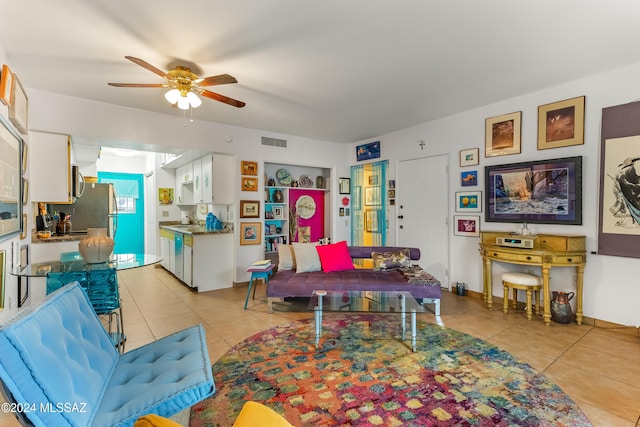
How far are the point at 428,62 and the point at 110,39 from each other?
2.73m

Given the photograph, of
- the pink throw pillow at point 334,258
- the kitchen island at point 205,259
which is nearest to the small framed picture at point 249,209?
the kitchen island at point 205,259

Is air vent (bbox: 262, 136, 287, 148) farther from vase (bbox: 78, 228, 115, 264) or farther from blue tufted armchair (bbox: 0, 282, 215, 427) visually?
blue tufted armchair (bbox: 0, 282, 215, 427)

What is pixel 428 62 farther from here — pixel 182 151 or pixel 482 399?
pixel 182 151

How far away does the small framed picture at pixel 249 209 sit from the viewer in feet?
16.5

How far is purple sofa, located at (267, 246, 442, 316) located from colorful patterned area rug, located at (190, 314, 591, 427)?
1.72ft

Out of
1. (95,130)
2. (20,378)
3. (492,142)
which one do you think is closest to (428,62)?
(492,142)

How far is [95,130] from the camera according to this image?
382 cm

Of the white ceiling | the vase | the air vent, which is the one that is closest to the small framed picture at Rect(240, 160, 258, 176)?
the air vent

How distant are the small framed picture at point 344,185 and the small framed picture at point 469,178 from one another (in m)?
2.36

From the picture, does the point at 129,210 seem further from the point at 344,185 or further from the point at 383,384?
→ the point at 383,384

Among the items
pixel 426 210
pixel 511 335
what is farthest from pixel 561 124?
pixel 511 335

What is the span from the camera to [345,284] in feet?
11.6

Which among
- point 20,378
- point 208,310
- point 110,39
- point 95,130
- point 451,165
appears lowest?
point 208,310

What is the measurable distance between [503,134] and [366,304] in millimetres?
2868
